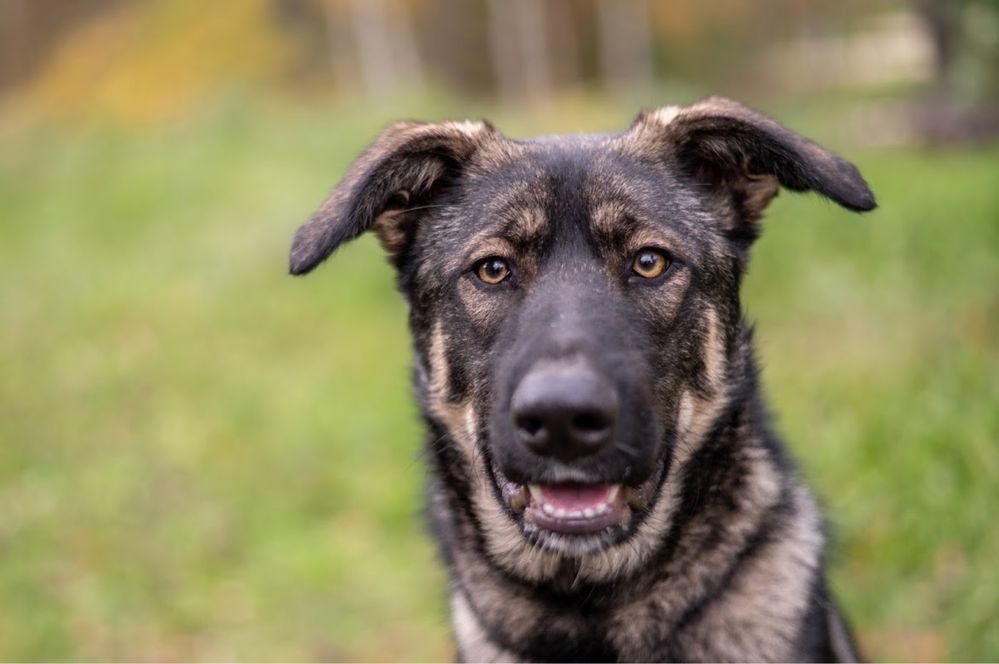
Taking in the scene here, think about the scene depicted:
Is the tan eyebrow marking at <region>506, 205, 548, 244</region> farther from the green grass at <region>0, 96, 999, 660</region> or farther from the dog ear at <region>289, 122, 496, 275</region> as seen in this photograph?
the green grass at <region>0, 96, 999, 660</region>

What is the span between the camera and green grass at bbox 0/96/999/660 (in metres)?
5.03

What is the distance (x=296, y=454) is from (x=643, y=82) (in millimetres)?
21750

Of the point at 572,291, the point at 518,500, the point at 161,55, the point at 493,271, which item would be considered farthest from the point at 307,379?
the point at 161,55

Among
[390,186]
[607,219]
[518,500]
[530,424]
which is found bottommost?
[518,500]

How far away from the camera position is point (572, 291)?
305 cm

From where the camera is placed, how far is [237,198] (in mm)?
12383

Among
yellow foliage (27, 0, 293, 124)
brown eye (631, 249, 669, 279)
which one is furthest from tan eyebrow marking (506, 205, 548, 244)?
yellow foliage (27, 0, 293, 124)

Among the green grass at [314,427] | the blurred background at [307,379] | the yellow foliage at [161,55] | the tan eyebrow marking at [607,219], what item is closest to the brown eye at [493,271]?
the tan eyebrow marking at [607,219]

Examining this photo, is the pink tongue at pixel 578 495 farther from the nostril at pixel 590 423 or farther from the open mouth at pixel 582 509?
the nostril at pixel 590 423

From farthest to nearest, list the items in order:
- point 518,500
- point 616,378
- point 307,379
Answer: point 307,379 < point 518,500 < point 616,378

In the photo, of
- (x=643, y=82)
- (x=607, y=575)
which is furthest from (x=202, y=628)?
(x=643, y=82)

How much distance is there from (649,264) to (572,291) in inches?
12.4

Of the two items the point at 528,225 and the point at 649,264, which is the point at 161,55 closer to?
the point at 528,225

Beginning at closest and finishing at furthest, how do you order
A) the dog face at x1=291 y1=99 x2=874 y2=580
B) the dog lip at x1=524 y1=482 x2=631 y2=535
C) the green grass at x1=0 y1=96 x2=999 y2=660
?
1. the dog face at x1=291 y1=99 x2=874 y2=580
2. the dog lip at x1=524 y1=482 x2=631 y2=535
3. the green grass at x1=0 y1=96 x2=999 y2=660
